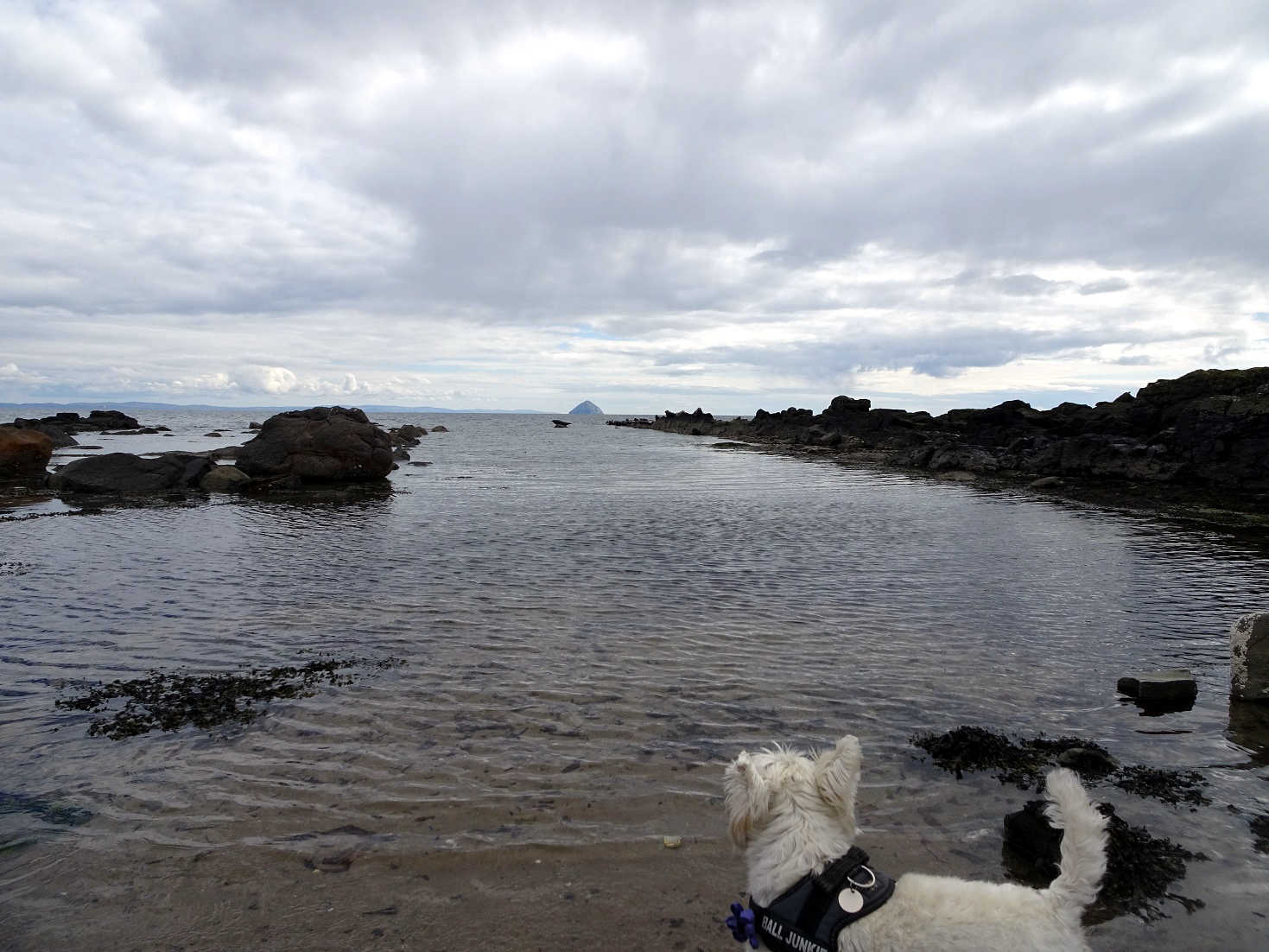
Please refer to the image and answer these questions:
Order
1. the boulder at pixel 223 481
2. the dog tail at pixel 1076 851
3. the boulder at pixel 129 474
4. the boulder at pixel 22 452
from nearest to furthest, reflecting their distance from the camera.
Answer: the dog tail at pixel 1076 851 → the boulder at pixel 129 474 → the boulder at pixel 223 481 → the boulder at pixel 22 452

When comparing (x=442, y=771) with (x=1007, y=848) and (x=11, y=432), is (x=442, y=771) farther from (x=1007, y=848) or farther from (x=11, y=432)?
(x=11, y=432)

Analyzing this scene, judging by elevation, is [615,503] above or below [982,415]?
below

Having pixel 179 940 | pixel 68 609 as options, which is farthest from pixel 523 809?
pixel 68 609

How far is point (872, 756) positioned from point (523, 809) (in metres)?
3.46

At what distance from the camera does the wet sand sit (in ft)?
14.4

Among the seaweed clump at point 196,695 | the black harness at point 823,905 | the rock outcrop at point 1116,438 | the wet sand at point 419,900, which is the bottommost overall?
the seaweed clump at point 196,695

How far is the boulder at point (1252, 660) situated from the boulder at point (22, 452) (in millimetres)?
39673

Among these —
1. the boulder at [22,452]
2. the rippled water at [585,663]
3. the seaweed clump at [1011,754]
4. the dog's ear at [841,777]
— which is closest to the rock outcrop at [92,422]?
the boulder at [22,452]

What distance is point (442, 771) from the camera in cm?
648

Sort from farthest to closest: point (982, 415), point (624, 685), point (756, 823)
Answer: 1. point (982, 415)
2. point (624, 685)
3. point (756, 823)

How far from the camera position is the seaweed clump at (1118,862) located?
4742 millimetres

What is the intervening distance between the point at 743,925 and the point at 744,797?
577mm

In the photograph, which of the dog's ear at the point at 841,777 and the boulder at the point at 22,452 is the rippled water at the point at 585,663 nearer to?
the dog's ear at the point at 841,777

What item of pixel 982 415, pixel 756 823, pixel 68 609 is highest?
pixel 982 415
